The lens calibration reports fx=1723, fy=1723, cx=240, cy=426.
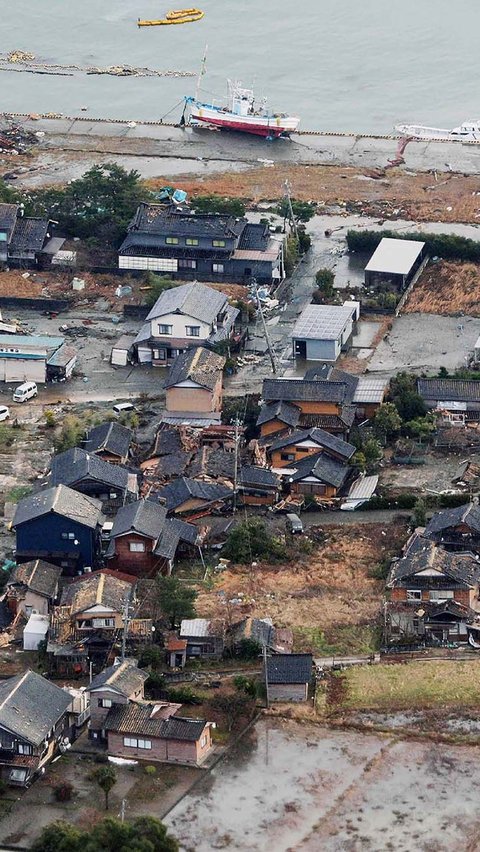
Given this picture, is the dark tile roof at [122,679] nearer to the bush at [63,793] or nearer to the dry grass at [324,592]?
the bush at [63,793]

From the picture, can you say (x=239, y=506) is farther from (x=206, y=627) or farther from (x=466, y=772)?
(x=466, y=772)

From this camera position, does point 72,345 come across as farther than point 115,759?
Yes

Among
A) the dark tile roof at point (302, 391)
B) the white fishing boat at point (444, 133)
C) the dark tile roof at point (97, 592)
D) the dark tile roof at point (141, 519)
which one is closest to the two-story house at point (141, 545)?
the dark tile roof at point (141, 519)

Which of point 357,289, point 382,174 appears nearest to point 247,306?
point 357,289

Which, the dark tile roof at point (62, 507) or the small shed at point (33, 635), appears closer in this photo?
the small shed at point (33, 635)

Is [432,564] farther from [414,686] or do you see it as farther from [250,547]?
[250,547]

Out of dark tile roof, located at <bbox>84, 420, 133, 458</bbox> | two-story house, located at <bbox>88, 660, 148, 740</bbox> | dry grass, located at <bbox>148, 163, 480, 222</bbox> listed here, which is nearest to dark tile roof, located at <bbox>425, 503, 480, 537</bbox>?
dark tile roof, located at <bbox>84, 420, 133, 458</bbox>

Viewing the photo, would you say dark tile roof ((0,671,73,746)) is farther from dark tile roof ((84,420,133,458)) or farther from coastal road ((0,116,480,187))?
coastal road ((0,116,480,187))
